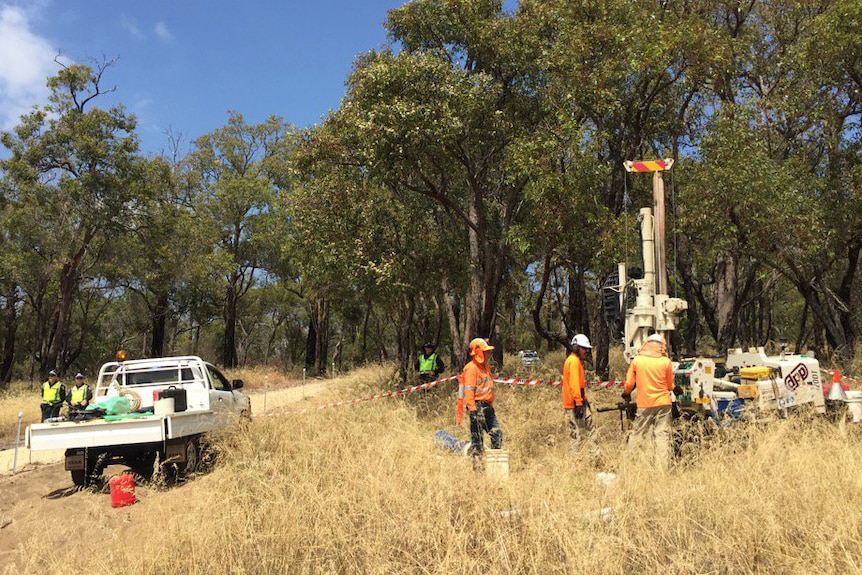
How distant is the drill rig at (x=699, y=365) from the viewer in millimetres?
8367

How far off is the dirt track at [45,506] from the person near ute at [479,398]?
12.2 feet

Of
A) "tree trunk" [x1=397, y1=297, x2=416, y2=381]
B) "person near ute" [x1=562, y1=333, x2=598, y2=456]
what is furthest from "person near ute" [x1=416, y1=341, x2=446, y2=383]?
"tree trunk" [x1=397, y1=297, x2=416, y2=381]

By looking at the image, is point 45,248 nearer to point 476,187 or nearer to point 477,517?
point 476,187

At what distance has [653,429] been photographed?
788 centimetres

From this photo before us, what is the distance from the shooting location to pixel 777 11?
718 inches

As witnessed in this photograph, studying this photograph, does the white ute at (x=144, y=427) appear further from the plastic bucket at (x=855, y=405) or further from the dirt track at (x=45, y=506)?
the plastic bucket at (x=855, y=405)

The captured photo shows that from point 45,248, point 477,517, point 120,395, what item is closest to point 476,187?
point 120,395

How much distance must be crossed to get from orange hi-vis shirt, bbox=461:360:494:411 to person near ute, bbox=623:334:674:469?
5.96 feet

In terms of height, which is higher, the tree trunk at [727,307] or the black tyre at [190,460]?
the tree trunk at [727,307]

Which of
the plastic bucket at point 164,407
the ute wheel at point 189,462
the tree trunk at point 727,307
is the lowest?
the ute wheel at point 189,462

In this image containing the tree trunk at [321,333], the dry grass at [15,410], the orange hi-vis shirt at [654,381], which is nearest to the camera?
the orange hi-vis shirt at [654,381]

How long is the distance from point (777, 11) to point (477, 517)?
60.7 feet

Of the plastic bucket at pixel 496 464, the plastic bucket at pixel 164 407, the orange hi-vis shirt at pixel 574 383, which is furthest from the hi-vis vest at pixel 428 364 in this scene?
the plastic bucket at pixel 496 464

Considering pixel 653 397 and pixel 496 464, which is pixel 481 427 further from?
pixel 653 397
